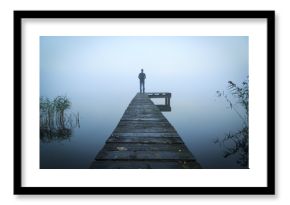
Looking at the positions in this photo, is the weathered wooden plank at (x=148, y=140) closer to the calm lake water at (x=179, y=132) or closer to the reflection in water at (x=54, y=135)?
the calm lake water at (x=179, y=132)

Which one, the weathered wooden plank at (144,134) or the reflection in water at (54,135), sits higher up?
the reflection in water at (54,135)

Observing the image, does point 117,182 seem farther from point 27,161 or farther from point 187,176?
point 27,161

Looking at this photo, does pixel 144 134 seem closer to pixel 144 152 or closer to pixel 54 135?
pixel 144 152

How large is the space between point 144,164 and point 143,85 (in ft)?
2.07

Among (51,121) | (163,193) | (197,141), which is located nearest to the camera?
(163,193)

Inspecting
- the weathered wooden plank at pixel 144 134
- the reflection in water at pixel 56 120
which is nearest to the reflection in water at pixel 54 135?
the reflection in water at pixel 56 120

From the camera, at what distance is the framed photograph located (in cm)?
217

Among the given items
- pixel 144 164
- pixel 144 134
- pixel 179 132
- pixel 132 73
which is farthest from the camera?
pixel 179 132

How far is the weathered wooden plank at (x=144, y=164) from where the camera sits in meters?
2.15

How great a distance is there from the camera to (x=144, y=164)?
2168 mm

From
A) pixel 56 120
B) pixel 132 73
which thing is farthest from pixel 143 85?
pixel 56 120

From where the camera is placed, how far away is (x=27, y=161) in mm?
2199

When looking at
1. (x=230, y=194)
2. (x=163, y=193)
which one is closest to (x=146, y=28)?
(x=163, y=193)
